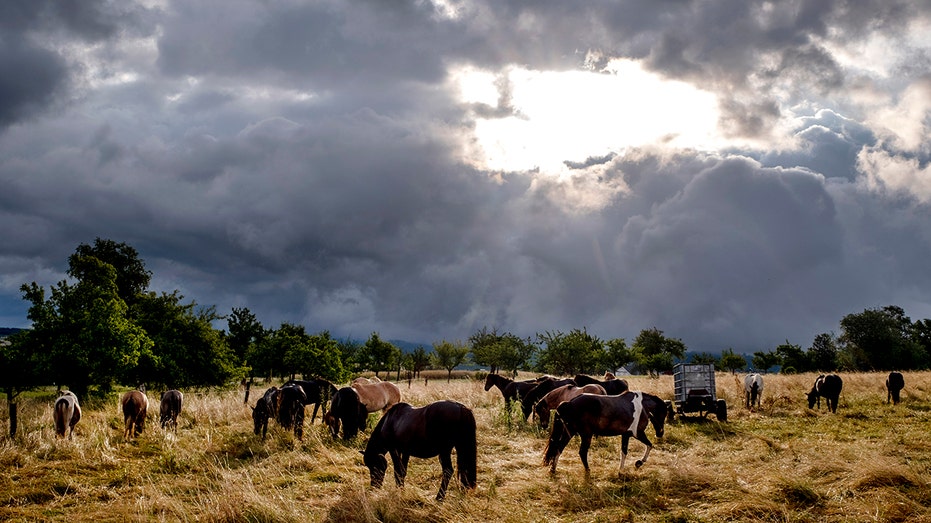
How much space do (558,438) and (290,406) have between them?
8902 millimetres

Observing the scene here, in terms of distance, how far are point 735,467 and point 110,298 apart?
24.4 meters

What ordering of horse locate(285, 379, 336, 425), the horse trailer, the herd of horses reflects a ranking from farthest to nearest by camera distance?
horse locate(285, 379, 336, 425)
the horse trailer
the herd of horses

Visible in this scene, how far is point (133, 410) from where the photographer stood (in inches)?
637

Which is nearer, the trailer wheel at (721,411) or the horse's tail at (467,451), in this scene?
the horse's tail at (467,451)

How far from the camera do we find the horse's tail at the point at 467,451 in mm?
8836

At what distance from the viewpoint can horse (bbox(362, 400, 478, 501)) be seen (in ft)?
29.0

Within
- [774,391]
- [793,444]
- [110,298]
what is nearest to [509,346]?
[774,391]

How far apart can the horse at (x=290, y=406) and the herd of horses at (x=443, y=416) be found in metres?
0.03

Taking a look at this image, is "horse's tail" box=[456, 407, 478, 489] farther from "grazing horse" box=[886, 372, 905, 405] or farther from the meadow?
"grazing horse" box=[886, 372, 905, 405]

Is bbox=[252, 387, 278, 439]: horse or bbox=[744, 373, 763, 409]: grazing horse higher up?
bbox=[744, 373, 763, 409]: grazing horse

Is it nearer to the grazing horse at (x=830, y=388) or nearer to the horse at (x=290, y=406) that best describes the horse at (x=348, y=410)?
the horse at (x=290, y=406)

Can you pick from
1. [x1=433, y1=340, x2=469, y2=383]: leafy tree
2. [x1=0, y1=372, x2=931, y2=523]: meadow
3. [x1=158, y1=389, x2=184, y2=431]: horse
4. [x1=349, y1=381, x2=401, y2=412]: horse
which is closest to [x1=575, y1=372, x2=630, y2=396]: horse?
[x1=0, y1=372, x2=931, y2=523]: meadow

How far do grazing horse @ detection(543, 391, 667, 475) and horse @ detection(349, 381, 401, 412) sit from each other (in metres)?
8.03

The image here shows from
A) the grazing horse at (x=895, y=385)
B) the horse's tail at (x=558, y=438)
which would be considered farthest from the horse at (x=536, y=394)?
the grazing horse at (x=895, y=385)
